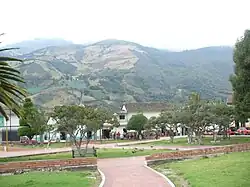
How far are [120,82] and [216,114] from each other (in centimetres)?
9937

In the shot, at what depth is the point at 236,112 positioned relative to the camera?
157 feet

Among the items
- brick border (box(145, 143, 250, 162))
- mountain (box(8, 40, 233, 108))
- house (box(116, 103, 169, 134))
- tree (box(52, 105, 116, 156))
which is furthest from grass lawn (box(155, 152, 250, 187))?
mountain (box(8, 40, 233, 108))

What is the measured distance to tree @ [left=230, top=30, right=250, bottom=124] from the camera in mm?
42875

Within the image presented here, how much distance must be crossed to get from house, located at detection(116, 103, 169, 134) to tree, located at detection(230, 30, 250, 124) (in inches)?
1655

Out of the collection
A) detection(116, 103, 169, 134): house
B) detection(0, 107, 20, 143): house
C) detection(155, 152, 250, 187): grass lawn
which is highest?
detection(116, 103, 169, 134): house

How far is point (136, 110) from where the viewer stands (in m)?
90.9

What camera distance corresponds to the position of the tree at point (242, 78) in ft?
141

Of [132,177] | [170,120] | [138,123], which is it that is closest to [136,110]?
[138,123]

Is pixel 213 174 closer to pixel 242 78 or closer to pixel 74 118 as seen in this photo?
pixel 74 118

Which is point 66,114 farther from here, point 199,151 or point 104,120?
point 199,151

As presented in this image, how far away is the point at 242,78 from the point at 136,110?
4768 centimetres

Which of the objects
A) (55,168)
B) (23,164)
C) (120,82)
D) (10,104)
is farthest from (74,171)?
(120,82)

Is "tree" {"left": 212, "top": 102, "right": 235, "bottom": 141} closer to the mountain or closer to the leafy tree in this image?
the leafy tree

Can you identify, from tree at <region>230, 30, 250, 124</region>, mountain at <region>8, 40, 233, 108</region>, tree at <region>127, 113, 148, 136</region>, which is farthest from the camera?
mountain at <region>8, 40, 233, 108</region>
